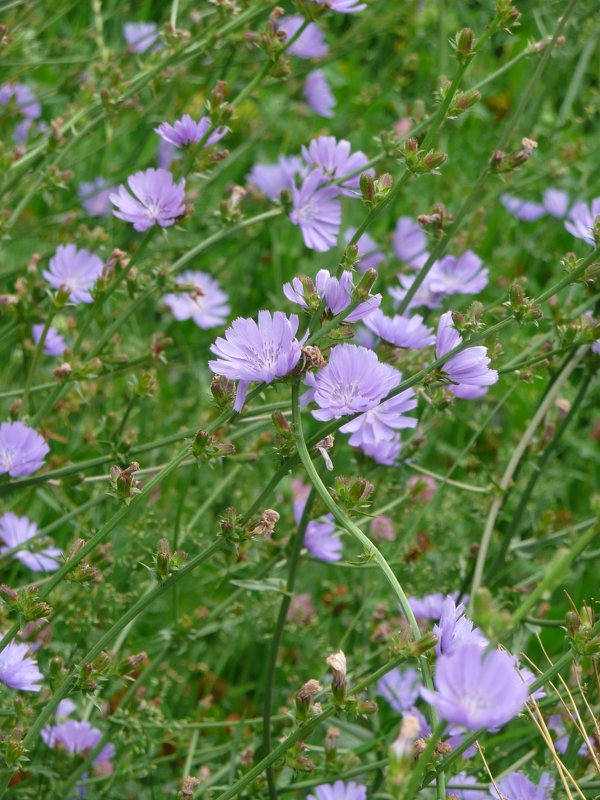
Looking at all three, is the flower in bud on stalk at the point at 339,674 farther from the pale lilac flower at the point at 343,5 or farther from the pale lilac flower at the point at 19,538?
the pale lilac flower at the point at 343,5

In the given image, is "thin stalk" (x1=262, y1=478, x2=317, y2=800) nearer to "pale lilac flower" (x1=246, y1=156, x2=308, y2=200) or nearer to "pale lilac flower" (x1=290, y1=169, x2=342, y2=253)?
"pale lilac flower" (x1=290, y1=169, x2=342, y2=253)

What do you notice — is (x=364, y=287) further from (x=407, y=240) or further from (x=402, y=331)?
(x=407, y=240)

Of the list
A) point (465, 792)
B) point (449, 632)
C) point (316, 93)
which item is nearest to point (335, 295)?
point (449, 632)

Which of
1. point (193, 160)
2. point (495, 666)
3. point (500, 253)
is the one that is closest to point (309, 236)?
point (193, 160)

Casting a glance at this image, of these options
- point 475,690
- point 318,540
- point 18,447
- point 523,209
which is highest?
point 475,690

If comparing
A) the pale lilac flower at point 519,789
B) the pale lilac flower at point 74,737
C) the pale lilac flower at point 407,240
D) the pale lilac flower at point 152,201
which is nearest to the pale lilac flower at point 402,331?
the pale lilac flower at point 152,201

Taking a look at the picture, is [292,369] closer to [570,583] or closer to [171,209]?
[171,209]
